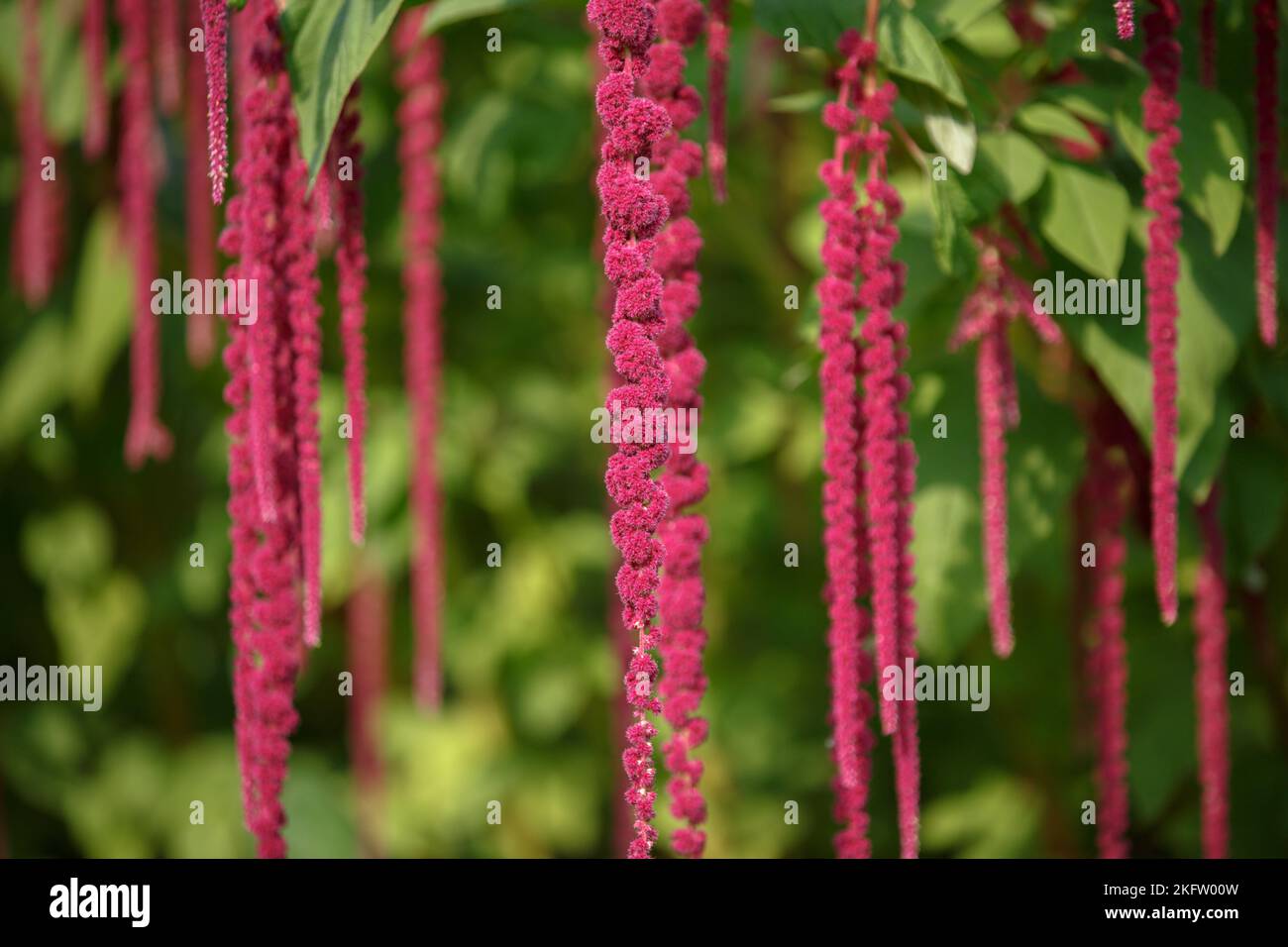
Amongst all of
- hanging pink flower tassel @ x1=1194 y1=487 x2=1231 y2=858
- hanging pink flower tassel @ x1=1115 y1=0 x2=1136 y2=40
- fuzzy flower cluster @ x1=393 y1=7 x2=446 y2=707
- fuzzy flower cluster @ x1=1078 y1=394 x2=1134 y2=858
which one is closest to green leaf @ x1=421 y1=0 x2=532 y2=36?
fuzzy flower cluster @ x1=393 y1=7 x2=446 y2=707

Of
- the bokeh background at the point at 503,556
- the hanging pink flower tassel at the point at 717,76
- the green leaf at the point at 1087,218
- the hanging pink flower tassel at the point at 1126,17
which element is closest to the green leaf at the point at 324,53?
the hanging pink flower tassel at the point at 717,76

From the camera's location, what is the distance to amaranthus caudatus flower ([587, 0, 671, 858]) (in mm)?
896

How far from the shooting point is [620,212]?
0.91 metres

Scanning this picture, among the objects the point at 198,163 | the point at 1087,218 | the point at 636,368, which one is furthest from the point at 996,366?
the point at 198,163

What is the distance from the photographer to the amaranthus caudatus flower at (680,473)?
1077 millimetres

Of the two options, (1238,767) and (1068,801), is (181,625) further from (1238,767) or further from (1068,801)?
(1238,767)

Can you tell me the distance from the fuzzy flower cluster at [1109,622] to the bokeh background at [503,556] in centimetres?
54

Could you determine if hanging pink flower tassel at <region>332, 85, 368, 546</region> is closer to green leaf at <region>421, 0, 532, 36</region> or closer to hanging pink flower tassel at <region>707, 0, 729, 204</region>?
green leaf at <region>421, 0, 532, 36</region>

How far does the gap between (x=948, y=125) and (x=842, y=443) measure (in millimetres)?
340

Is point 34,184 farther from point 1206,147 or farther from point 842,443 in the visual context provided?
point 1206,147

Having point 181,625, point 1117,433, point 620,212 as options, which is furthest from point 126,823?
point 620,212

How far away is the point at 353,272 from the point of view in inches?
48.5

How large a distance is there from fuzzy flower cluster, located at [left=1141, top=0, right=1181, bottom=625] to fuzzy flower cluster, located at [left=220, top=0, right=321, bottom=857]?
2.29 feet

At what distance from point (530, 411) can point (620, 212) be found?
85.9 inches
